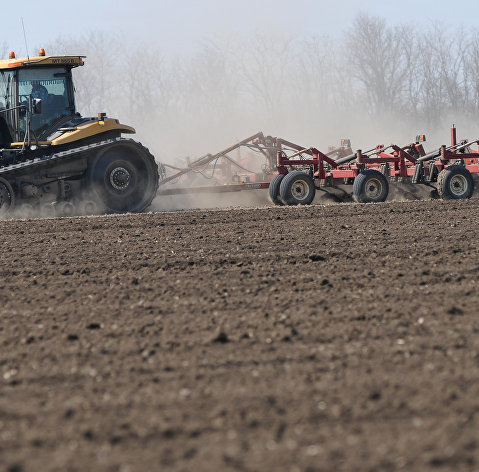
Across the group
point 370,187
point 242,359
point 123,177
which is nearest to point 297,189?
point 370,187

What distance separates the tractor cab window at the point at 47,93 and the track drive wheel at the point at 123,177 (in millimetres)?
938

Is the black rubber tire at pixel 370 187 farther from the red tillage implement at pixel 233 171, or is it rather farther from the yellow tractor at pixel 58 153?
the yellow tractor at pixel 58 153

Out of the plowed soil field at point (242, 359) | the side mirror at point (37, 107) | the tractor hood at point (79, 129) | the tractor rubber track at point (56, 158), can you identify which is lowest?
the plowed soil field at point (242, 359)

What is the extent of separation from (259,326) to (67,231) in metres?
6.02

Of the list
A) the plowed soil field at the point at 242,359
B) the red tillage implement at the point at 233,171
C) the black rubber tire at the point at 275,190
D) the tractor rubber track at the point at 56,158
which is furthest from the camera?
the red tillage implement at the point at 233,171

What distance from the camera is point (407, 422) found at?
312 centimetres

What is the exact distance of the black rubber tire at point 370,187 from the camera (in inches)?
562

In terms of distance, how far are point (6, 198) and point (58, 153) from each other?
3.66 ft

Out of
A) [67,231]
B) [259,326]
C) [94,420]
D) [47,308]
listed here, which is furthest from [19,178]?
[94,420]

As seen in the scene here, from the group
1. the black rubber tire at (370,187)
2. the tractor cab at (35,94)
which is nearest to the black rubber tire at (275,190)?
the black rubber tire at (370,187)

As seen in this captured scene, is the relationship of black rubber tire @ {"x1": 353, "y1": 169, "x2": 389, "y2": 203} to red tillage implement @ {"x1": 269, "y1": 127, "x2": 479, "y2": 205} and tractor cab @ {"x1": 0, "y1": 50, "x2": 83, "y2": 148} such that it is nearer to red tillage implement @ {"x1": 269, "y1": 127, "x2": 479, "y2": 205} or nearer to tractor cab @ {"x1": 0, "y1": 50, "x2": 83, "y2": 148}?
red tillage implement @ {"x1": 269, "y1": 127, "x2": 479, "y2": 205}

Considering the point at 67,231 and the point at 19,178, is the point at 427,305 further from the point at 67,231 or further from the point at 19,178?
the point at 19,178

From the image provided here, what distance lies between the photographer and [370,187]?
1445 centimetres

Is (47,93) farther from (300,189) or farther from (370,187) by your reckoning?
(370,187)
